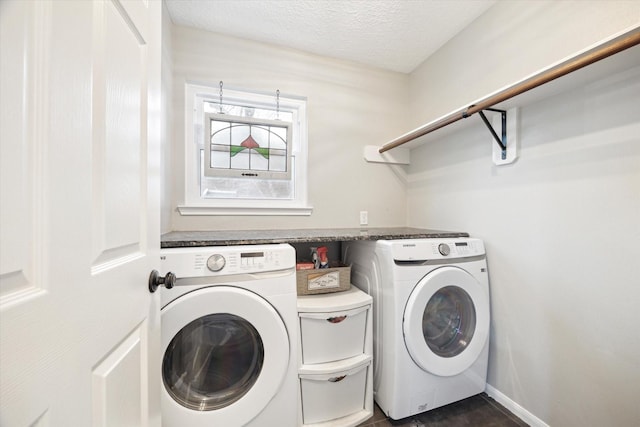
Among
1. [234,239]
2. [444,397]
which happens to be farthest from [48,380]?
[444,397]

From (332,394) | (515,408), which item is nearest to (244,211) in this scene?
(332,394)

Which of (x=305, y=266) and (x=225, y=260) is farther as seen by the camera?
(x=305, y=266)

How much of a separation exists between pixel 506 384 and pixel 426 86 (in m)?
2.21

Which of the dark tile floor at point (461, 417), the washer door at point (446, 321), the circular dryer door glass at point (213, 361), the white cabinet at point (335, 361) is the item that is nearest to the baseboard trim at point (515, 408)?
the dark tile floor at point (461, 417)

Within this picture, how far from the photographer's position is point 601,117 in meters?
1.08

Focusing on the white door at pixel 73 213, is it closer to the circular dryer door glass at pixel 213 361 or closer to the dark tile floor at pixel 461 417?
the circular dryer door glass at pixel 213 361

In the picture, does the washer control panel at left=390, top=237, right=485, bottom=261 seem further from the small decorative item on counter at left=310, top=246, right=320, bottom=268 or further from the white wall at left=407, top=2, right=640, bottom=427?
the small decorative item on counter at left=310, top=246, right=320, bottom=268

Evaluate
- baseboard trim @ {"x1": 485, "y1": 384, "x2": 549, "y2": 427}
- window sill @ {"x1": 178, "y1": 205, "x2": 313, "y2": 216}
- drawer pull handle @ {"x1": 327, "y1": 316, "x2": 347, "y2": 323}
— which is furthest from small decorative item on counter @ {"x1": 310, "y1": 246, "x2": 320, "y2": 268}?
baseboard trim @ {"x1": 485, "y1": 384, "x2": 549, "y2": 427}

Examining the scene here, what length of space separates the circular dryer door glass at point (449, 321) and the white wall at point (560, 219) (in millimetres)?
200

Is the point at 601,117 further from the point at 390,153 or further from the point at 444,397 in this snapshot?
the point at 444,397

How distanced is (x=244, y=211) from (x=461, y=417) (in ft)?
6.10

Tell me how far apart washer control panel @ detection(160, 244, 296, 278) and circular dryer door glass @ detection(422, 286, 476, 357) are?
90 centimetres

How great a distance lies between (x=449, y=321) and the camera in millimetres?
1510

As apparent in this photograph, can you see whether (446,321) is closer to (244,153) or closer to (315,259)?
(315,259)
